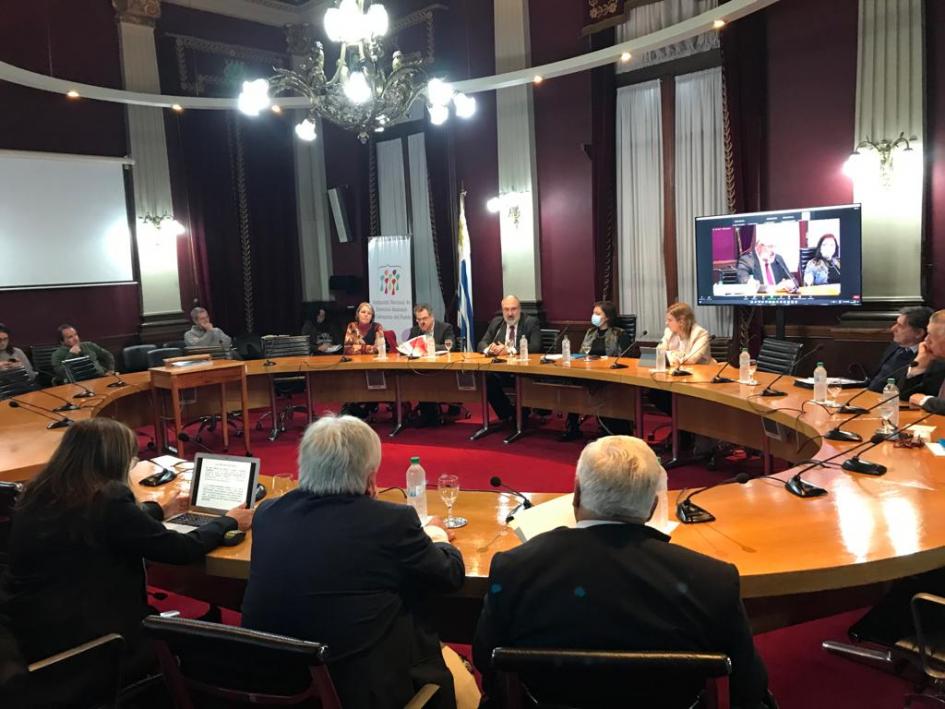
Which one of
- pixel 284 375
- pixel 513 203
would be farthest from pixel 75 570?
pixel 513 203

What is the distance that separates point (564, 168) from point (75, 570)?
6666mm

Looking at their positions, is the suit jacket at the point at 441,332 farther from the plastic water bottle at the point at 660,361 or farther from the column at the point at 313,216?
the column at the point at 313,216

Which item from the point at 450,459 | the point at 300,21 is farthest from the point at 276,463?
the point at 300,21

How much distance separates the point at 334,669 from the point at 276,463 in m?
4.33

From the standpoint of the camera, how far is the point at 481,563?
6.76ft

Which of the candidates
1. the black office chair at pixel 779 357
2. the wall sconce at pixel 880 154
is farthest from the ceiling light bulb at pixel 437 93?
the wall sconce at pixel 880 154

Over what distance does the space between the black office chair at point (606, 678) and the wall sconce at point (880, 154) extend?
17.1ft

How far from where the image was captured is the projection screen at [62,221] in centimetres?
752

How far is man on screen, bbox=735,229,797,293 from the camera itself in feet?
19.6

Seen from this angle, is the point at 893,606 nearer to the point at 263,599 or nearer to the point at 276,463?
the point at 263,599

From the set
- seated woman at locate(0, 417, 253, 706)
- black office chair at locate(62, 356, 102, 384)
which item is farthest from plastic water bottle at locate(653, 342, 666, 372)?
black office chair at locate(62, 356, 102, 384)

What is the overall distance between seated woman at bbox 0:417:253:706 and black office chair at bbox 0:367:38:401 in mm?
4136

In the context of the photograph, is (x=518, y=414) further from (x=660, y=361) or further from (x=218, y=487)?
(x=218, y=487)

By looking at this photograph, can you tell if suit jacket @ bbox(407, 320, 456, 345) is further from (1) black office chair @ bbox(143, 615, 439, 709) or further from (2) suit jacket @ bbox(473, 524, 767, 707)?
(2) suit jacket @ bbox(473, 524, 767, 707)
